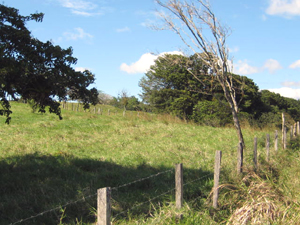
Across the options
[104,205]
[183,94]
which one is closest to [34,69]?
[104,205]

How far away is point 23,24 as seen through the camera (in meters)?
8.05

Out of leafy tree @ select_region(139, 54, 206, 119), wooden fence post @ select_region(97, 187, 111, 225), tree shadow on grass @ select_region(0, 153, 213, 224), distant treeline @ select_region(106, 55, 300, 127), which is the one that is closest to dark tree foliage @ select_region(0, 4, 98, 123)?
tree shadow on grass @ select_region(0, 153, 213, 224)

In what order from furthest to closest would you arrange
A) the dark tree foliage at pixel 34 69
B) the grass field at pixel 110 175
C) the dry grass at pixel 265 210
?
the dark tree foliage at pixel 34 69 → the grass field at pixel 110 175 → the dry grass at pixel 265 210

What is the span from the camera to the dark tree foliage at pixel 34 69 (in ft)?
23.3

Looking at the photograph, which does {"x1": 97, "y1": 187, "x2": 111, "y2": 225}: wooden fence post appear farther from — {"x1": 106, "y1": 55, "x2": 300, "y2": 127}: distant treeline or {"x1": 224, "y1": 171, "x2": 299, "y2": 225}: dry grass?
{"x1": 106, "y1": 55, "x2": 300, "y2": 127}: distant treeline

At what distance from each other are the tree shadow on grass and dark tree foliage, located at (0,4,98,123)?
192cm

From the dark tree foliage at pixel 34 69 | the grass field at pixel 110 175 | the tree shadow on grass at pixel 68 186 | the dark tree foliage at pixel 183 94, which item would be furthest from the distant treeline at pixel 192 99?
the dark tree foliage at pixel 34 69

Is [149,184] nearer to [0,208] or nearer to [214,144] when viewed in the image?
[0,208]

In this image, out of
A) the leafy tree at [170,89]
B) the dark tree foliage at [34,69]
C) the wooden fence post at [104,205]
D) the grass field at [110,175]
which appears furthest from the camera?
the leafy tree at [170,89]

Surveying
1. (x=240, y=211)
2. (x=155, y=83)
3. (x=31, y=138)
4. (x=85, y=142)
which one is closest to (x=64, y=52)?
(x=240, y=211)

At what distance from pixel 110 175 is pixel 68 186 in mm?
1384

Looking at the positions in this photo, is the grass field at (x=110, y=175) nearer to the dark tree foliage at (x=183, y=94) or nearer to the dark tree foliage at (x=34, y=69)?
the dark tree foliage at (x=34, y=69)

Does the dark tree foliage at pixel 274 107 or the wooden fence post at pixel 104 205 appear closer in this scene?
the wooden fence post at pixel 104 205

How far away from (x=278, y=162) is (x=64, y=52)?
7713 mm
